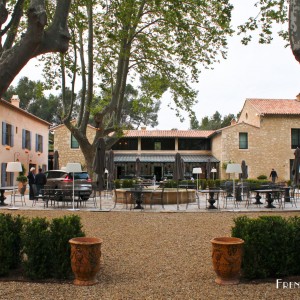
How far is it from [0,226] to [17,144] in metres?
23.5

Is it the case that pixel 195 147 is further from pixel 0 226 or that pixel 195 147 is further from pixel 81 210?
pixel 0 226

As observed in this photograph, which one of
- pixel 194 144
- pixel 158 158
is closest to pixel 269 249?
pixel 158 158

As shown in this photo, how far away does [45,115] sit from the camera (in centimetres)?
4997

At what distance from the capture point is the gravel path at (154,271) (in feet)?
14.1

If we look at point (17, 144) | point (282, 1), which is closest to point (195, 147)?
point (17, 144)

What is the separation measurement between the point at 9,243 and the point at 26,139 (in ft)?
86.0

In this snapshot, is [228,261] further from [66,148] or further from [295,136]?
[66,148]

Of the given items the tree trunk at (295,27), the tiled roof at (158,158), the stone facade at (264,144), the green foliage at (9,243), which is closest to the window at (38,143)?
the tiled roof at (158,158)

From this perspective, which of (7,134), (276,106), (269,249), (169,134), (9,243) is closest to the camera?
(269,249)

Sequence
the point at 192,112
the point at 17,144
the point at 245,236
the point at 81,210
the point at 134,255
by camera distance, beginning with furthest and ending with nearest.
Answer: the point at 17,144 < the point at 192,112 < the point at 81,210 < the point at 134,255 < the point at 245,236

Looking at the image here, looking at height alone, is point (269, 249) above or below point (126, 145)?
below

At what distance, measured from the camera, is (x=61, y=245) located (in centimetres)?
500

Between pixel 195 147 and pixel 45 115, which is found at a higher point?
pixel 45 115

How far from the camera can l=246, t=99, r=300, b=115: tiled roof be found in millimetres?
32750
